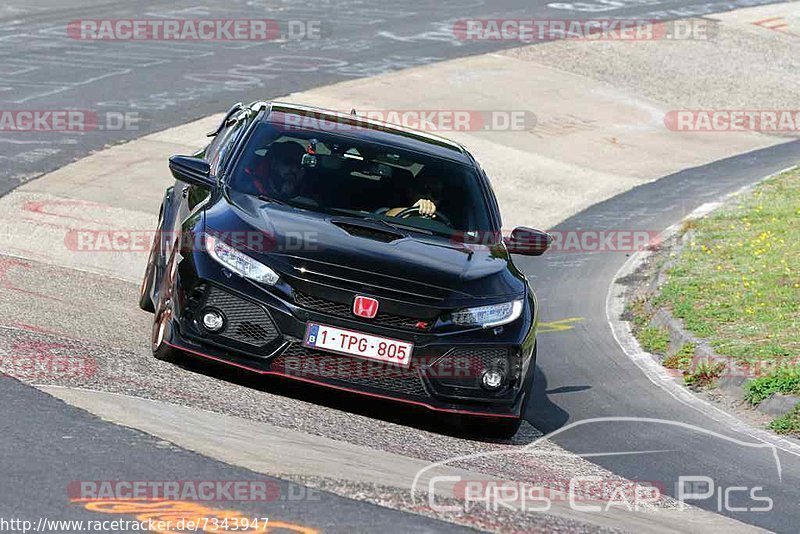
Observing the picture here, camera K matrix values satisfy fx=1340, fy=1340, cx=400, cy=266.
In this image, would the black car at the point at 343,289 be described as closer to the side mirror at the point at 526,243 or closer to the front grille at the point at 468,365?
the front grille at the point at 468,365

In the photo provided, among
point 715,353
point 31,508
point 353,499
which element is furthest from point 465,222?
point 31,508

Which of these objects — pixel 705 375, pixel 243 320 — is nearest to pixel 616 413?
pixel 705 375

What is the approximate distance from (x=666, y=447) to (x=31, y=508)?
4.39 m

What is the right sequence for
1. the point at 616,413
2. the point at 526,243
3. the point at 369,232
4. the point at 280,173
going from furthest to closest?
1. the point at 616,413
2. the point at 526,243
3. the point at 280,173
4. the point at 369,232

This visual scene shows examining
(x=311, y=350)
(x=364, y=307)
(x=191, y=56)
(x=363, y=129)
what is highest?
(x=363, y=129)

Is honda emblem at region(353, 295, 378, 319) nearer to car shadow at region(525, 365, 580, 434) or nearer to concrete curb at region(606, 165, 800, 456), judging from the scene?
car shadow at region(525, 365, 580, 434)

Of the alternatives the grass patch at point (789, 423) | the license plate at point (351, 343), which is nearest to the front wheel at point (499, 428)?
the license plate at point (351, 343)

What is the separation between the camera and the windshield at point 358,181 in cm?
834

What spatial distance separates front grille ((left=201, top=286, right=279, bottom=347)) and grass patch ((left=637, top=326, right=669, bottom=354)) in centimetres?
474

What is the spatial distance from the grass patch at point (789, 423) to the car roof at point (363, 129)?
8.71 ft

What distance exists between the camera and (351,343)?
23.4 ft

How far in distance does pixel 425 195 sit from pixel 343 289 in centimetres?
165

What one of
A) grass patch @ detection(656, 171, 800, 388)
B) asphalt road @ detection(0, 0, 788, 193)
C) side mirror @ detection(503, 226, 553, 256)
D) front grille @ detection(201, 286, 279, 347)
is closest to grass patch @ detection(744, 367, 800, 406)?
grass patch @ detection(656, 171, 800, 388)

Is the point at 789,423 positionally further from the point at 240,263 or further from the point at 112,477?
the point at 112,477
